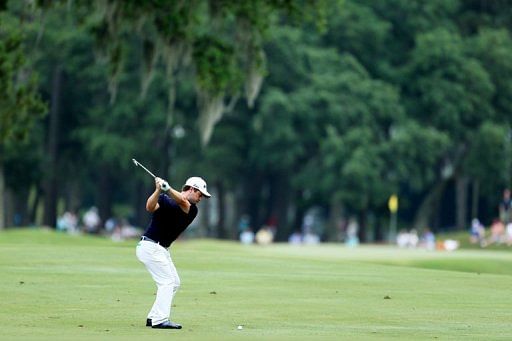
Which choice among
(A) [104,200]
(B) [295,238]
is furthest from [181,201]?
(A) [104,200]

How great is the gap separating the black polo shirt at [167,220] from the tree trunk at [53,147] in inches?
2543

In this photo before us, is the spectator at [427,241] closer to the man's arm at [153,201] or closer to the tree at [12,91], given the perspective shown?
the tree at [12,91]

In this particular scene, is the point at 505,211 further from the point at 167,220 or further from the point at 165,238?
the point at 167,220

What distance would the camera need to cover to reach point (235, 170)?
280 feet

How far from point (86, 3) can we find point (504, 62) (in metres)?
41.7

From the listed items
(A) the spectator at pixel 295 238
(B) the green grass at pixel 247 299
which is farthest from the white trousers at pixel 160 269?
(A) the spectator at pixel 295 238

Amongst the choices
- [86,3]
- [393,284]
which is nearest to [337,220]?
[86,3]

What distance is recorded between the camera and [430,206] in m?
88.2

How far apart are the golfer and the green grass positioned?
35 centimetres

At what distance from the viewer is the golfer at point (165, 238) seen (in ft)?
62.0

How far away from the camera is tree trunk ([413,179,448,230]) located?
8712 cm

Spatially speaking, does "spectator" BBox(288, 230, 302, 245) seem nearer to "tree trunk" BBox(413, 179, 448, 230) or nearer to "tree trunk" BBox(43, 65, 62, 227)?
"tree trunk" BBox(413, 179, 448, 230)

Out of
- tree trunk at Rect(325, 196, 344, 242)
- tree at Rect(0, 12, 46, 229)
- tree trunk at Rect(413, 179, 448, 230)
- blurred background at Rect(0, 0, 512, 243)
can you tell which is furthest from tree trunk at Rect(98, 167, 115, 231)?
tree at Rect(0, 12, 46, 229)

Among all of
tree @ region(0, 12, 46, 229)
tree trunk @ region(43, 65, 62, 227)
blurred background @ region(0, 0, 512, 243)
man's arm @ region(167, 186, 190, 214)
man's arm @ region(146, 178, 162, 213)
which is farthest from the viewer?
tree trunk @ region(43, 65, 62, 227)
